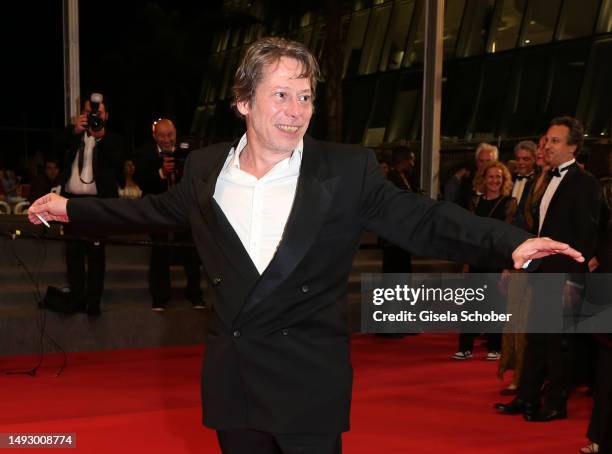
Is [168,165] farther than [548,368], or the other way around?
[168,165]

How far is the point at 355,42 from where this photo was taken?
79.0 feet

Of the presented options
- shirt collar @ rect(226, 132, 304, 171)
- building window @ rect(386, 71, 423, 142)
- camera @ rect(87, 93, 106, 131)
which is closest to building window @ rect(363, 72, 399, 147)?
building window @ rect(386, 71, 423, 142)

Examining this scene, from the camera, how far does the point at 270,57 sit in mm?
2404

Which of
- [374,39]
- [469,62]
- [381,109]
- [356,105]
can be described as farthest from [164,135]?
[356,105]

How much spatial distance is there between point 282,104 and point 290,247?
15.1 inches

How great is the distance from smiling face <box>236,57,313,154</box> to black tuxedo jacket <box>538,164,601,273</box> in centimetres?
348

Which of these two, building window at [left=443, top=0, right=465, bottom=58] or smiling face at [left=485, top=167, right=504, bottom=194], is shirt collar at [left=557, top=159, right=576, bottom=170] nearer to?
smiling face at [left=485, top=167, right=504, bottom=194]

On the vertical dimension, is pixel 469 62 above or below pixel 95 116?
above

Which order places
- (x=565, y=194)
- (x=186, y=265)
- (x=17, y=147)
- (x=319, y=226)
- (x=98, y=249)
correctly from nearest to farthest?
(x=319, y=226)
(x=565, y=194)
(x=98, y=249)
(x=186, y=265)
(x=17, y=147)

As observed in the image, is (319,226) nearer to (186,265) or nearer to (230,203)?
(230,203)

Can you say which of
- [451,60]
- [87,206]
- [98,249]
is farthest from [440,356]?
[451,60]

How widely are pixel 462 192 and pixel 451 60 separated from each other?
12472mm

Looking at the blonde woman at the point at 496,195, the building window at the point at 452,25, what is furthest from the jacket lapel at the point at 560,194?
the building window at the point at 452,25

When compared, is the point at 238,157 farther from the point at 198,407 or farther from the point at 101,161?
the point at 101,161
